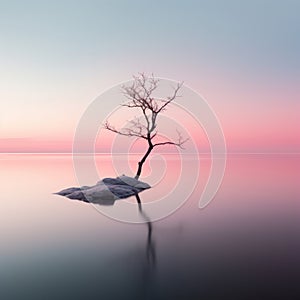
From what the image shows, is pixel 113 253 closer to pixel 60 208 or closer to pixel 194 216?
pixel 194 216

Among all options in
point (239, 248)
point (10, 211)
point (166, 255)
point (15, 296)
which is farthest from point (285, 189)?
point (15, 296)

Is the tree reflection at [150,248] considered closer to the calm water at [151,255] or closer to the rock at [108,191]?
the calm water at [151,255]

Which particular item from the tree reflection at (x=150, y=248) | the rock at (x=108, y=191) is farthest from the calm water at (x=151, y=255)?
the rock at (x=108, y=191)

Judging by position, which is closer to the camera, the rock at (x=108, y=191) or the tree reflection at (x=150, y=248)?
the tree reflection at (x=150, y=248)

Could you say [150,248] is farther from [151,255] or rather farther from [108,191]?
[108,191]

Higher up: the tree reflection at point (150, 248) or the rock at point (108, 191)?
the rock at point (108, 191)

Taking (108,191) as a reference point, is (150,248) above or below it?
below

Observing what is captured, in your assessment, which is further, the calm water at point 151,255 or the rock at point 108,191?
the rock at point 108,191

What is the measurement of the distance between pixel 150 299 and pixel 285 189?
18.2 meters

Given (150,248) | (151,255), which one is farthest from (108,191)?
(151,255)

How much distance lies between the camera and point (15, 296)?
5.22m

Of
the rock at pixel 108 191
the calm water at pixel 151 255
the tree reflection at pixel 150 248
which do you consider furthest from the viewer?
the rock at pixel 108 191

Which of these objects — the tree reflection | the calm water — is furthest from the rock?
the tree reflection

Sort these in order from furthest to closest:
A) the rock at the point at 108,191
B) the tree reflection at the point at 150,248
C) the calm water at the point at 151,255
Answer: the rock at the point at 108,191
the tree reflection at the point at 150,248
the calm water at the point at 151,255
